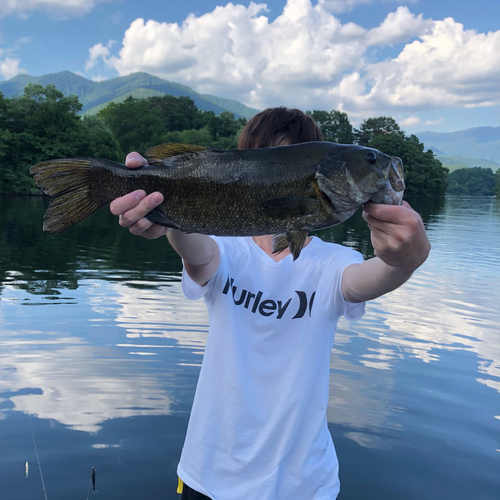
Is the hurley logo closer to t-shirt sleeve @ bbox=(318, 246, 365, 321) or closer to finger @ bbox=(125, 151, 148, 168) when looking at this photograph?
t-shirt sleeve @ bbox=(318, 246, 365, 321)

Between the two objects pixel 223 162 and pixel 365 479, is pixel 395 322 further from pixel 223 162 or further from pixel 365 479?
pixel 223 162

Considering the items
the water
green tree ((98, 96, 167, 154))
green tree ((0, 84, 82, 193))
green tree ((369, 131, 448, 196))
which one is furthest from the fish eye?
green tree ((369, 131, 448, 196))

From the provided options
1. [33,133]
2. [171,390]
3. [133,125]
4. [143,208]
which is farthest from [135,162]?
[133,125]

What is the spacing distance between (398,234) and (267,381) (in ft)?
4.24

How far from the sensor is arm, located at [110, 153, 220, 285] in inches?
95.2

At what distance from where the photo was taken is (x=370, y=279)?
2688 millimetres

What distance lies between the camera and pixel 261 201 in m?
2.38

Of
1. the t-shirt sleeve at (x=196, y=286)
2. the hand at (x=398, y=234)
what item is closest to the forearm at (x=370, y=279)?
the hand at (x=398, y=234)

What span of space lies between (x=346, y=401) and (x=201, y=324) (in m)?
5.01

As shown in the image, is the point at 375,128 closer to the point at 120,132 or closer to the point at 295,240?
the point at 120,132

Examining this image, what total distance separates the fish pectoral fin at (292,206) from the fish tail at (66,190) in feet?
3.38

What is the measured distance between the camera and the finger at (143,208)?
7.86ft

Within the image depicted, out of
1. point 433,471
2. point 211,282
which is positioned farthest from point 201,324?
point 211,282

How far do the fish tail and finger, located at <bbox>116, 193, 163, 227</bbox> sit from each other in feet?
0.83
